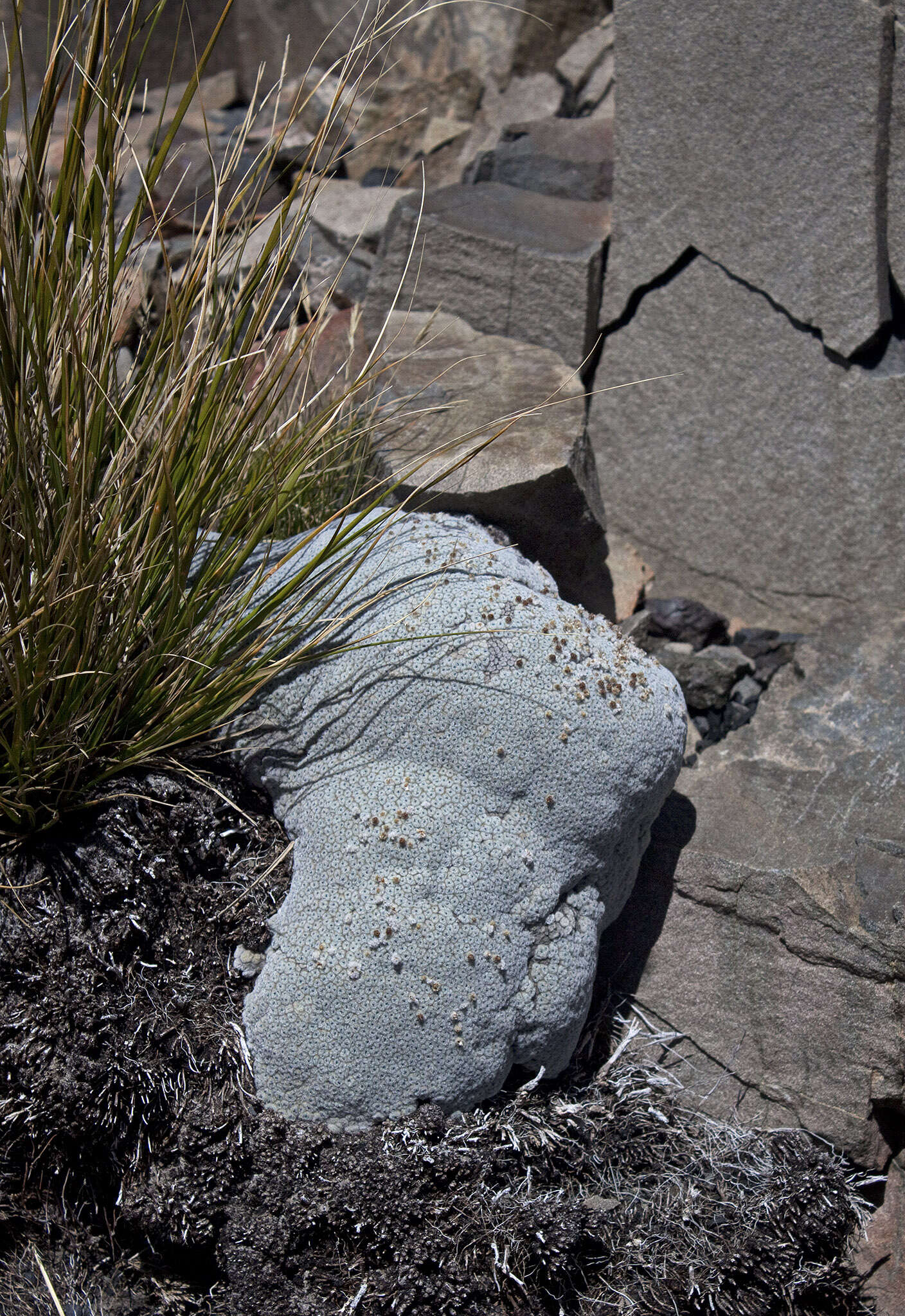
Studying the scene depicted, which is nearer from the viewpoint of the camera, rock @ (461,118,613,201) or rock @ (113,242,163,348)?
rock @ (113,242,163,348)

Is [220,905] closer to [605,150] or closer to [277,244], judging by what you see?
[277,244]

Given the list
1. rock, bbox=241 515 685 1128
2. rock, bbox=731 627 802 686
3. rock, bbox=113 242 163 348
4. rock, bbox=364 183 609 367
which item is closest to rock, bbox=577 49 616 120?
rock, bbox=364 183 609 367

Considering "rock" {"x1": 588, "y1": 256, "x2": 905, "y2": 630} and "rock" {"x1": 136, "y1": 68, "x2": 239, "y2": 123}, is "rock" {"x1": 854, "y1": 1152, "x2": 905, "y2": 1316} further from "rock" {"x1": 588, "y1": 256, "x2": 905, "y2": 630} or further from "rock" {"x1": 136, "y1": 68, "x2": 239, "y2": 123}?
"rock" {"x1": 136, "y1": 68, "x2": 239, "y2": 123}

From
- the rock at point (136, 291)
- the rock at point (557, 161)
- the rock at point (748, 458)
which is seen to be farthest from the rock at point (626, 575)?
the rock at point (136, 291)

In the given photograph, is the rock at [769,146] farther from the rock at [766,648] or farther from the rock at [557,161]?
the rock at [766,648]

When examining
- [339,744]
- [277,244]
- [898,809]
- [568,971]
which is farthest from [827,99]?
[568,971]

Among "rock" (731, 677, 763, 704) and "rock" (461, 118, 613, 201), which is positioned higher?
"rock" (461, 118, 613, 201)

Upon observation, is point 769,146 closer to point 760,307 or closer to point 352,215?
point 760,307
